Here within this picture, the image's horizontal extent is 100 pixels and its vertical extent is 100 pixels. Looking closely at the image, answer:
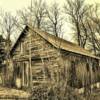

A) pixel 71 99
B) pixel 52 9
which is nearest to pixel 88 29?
pixel 52 9

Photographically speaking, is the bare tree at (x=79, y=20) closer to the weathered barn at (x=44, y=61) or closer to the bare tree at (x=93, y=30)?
the bare tree at (x=93, y=30)

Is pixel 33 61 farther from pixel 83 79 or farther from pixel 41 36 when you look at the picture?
pixel 83 79

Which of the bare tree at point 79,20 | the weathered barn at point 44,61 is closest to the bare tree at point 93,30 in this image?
the bare tree at point 79,20

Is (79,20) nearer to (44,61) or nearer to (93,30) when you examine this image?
(93,30)

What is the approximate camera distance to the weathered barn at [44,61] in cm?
1857

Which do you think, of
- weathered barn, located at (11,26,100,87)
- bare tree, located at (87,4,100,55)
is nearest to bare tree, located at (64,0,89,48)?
bare tree, located at (87,4,100,55)

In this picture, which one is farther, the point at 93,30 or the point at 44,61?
the point at 93,30

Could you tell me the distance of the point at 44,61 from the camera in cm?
1925

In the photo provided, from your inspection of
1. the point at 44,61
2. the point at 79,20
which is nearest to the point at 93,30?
the point at 79,20

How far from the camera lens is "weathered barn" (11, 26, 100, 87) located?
1857cm

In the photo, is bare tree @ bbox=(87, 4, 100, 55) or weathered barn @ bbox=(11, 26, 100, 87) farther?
bare tree @ bbox=(87, 4, 100, 55)

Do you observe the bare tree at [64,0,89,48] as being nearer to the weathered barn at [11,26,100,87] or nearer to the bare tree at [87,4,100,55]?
the bare tree at [87,4,100,55]

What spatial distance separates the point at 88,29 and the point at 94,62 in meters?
26.1

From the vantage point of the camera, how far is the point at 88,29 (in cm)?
5131
